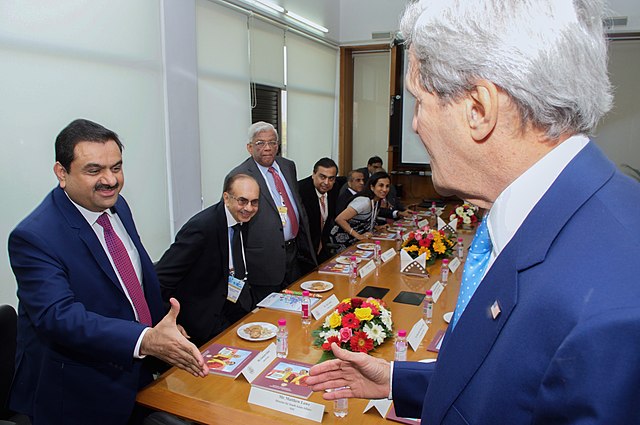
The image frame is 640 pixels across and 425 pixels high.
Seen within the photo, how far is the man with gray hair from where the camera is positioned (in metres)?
0.46

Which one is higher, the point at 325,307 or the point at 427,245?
the point at 427,245

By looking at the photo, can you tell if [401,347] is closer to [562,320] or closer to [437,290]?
[437,290]

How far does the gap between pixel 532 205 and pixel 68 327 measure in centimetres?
155

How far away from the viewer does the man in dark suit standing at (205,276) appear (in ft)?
8.12

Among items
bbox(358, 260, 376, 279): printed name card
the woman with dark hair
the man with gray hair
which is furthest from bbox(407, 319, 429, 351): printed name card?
the woman with dark hair

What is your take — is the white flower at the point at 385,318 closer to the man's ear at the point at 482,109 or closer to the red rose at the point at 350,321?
the red rose at the point at 350,321

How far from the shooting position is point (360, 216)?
4.80 m

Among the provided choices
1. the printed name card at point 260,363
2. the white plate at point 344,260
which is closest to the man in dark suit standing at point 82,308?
the printed name card at point 260,363

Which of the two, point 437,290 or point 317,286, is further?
point 317,286

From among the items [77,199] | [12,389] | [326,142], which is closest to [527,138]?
[77,199]

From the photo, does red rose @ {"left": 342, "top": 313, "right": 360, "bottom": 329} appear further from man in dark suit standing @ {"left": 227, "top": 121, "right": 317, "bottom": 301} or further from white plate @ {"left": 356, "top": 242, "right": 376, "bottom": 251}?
white plate @ {"left": 356, "top": 242, "right": 376, "bottom": 251}

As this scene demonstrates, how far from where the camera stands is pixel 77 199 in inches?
71.9

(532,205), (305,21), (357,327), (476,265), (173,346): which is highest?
(305,21)

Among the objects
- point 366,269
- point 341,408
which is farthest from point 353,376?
point 366,269
